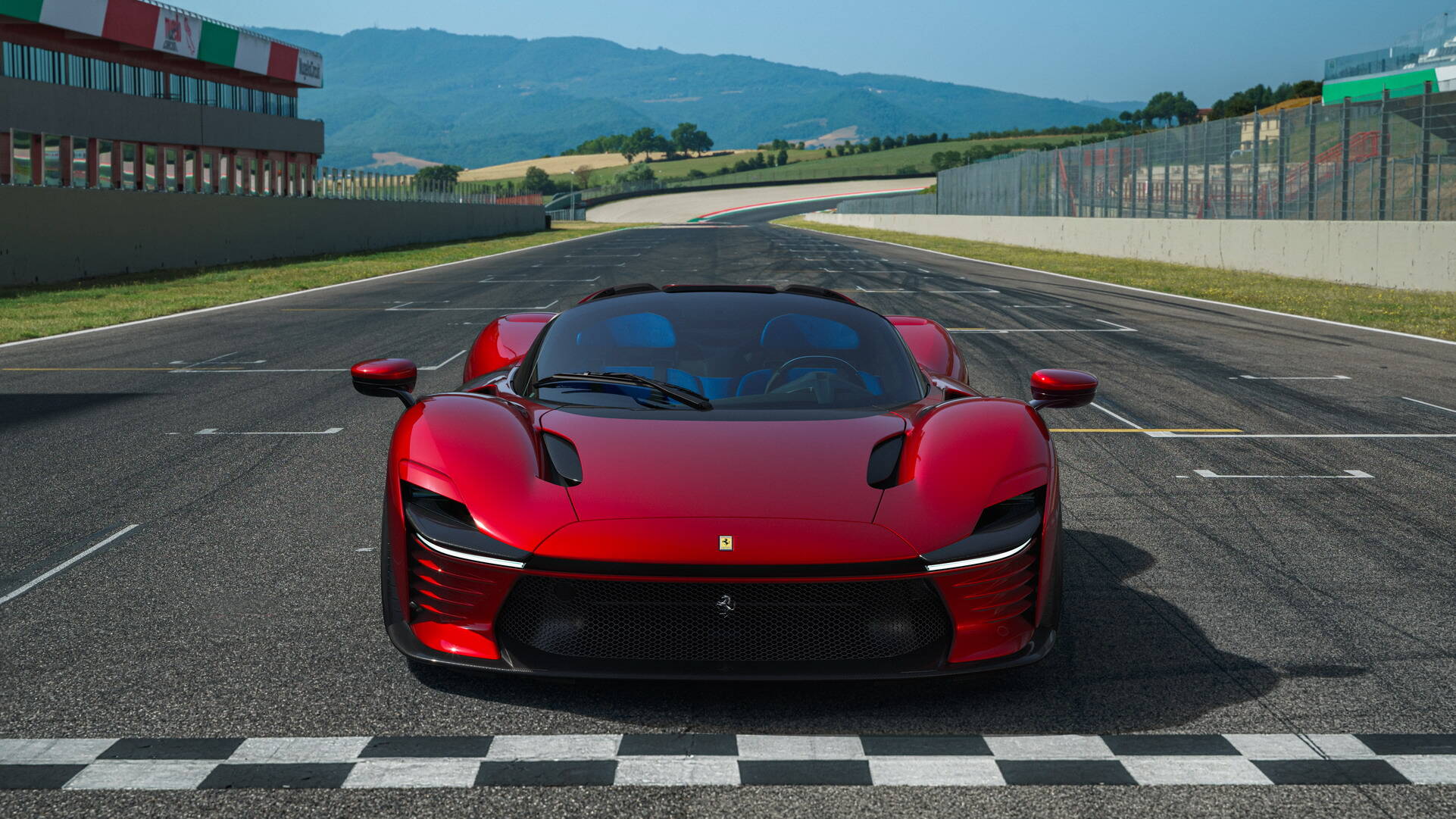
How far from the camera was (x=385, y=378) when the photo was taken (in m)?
5.16

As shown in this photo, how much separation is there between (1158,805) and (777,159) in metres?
189

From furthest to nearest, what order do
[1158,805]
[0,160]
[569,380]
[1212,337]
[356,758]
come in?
[0,160], [1212,337], [569,380], [356,758], [1158,805]

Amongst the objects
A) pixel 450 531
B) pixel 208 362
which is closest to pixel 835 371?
pixel 450 531

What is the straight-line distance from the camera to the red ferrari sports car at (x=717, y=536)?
366 cm

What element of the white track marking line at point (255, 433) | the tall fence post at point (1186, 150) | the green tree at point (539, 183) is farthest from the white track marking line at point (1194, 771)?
the green tree at point (539, 183)

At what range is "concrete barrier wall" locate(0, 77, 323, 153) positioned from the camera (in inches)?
1572

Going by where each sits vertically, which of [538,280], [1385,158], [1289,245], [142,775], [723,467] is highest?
[1385,158]

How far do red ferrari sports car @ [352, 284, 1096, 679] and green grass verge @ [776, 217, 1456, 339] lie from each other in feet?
45.4

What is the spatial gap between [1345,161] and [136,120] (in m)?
39.7

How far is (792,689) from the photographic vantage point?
4070mm

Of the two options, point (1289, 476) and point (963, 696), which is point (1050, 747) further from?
point (1289, 476)

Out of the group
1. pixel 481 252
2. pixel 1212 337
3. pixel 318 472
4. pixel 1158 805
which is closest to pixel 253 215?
pixel 481 252

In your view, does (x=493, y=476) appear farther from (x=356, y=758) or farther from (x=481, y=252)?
(x=481, y=252)

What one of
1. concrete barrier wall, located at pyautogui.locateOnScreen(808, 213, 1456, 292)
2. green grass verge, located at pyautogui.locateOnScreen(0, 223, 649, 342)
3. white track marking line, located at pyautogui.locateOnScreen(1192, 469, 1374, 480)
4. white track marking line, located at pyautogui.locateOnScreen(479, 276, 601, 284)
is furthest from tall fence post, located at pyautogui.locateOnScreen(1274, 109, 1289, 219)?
white track marking line, located at pyautogui.locateOnScreen(1192, 469, 1374, 480)
